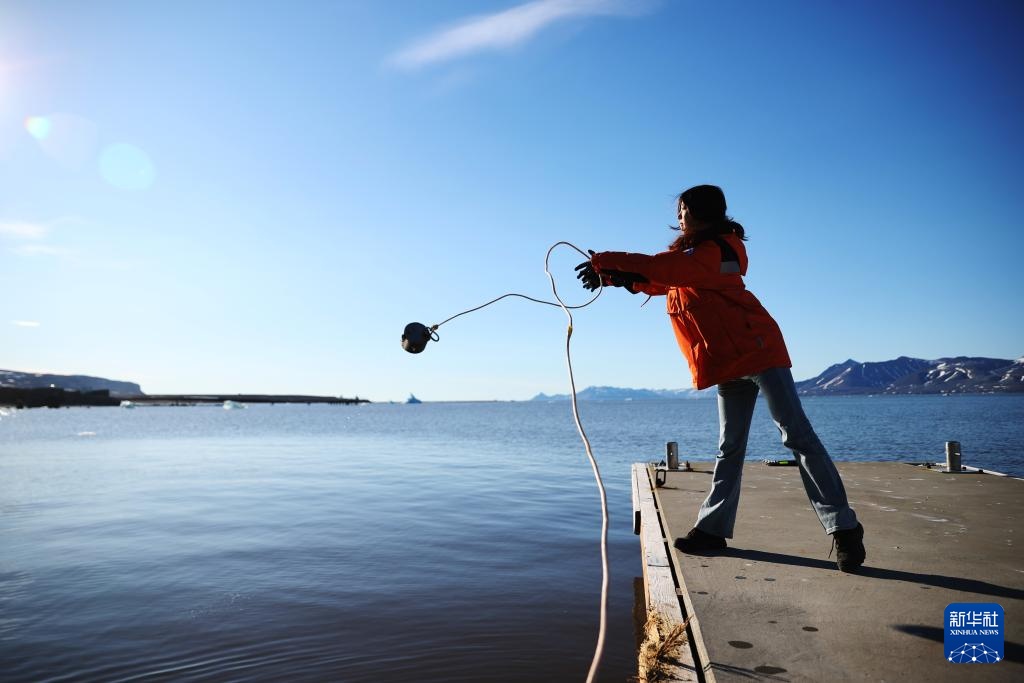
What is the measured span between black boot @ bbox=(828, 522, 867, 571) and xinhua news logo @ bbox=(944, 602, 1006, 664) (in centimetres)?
62

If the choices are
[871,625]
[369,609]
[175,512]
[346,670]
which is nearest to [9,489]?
[175,512]

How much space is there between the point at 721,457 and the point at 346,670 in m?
3.27

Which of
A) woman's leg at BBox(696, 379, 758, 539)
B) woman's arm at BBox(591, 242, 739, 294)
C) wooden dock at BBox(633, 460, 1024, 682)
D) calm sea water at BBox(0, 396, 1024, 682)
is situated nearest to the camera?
wooden dock at BBox(633, 460, 1024, 682)

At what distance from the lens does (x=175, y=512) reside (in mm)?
11148

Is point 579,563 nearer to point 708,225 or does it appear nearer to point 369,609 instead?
point 369,609

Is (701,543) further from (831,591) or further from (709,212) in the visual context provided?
(709,212)

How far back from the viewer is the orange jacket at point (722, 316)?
3756 mm

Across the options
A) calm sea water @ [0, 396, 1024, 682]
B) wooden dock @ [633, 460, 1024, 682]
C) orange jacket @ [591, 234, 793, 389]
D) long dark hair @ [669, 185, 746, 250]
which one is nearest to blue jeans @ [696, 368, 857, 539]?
orange jacket @ [591, 234, 793, 389]

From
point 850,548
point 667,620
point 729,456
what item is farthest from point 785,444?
point 667,620

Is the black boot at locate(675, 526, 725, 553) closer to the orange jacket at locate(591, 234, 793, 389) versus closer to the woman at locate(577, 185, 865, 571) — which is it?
the woman at locate(577, 185, 865, 571)

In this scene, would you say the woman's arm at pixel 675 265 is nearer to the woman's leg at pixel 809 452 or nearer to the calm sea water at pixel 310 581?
the woman's leg at pixel 809 452

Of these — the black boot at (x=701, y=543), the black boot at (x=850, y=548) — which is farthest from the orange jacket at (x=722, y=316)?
the black boot at (x=701, y=543)

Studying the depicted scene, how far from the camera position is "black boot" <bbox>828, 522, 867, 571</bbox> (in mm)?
3742

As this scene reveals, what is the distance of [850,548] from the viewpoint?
375cm
